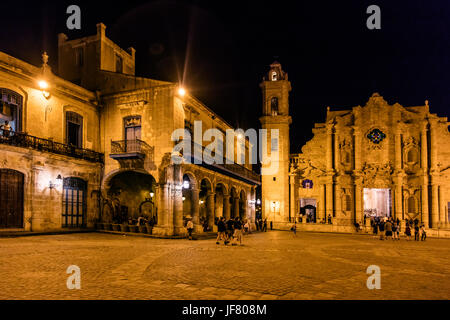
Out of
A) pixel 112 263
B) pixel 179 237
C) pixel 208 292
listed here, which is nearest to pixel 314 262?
pixel 208 292

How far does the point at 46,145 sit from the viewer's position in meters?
19.3

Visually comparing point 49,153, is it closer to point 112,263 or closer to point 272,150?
point 112,263

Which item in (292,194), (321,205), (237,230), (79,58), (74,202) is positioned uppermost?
(79,58)

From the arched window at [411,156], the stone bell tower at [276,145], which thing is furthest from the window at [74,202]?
the arched window at [411,156]

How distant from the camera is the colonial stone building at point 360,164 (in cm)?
3881

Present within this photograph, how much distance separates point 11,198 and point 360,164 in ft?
114

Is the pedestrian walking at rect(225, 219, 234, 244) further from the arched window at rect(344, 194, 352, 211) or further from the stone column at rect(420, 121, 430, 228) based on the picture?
the stone column at rect(420, 121, 430, 228)

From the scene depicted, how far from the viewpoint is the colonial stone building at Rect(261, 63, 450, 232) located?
38.8 m

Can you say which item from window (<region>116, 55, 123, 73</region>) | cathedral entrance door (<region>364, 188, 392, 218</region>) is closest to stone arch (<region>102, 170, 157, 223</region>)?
window (<region>116, 55, 123, 73</region>)

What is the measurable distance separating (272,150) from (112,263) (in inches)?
1273

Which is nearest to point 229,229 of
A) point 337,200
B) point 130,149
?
point 130,149

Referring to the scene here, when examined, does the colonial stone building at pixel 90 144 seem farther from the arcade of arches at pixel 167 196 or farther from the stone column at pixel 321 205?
the stone column at pixel 321 205

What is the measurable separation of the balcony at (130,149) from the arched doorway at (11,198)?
17.5 feet

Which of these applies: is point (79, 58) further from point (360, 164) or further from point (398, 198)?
point (398, 198)
